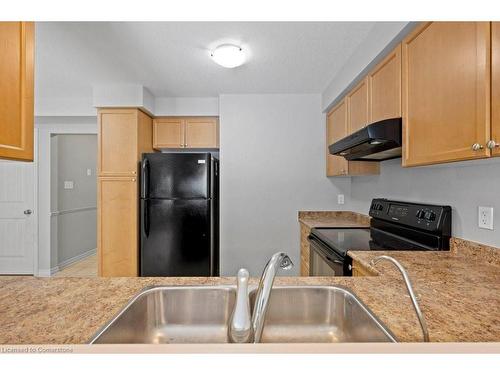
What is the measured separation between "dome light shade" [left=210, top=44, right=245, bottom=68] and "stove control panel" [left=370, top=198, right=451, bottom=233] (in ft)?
5.46

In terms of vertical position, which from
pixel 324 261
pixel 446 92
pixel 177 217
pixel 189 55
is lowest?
pixel 324 261

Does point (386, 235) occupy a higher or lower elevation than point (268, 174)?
lower

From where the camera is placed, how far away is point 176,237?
9.40 ft

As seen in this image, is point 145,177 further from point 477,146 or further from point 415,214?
point 477,146

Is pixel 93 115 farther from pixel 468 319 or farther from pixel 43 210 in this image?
pixel 468 319

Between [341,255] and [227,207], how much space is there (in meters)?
1.73

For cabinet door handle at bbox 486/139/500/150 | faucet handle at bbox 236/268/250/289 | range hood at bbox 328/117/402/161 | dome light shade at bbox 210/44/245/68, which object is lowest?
faucet handle at bbox 236/268/250/289

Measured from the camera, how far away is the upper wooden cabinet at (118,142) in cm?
298

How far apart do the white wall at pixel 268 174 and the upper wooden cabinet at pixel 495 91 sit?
7.37ft

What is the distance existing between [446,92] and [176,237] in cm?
252

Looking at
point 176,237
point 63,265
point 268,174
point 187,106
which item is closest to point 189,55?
point 187,106

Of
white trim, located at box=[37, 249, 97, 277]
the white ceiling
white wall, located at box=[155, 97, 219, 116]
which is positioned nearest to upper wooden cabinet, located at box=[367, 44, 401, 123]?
the white ceiling

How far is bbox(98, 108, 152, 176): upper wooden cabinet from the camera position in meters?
2.98

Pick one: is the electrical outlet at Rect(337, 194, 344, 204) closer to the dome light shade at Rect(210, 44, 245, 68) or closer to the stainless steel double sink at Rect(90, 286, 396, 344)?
the dome light shade at Rect(210, 44, 245, 68)
